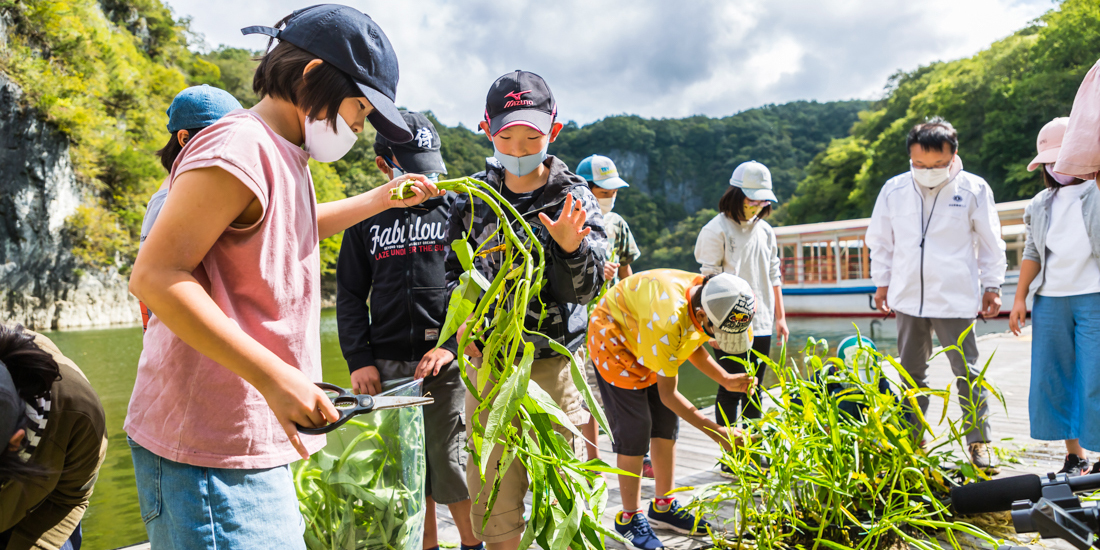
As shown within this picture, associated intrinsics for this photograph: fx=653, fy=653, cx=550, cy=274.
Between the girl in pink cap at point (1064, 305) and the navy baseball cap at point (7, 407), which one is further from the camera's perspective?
the girl in pink cap at point (1064, 305)

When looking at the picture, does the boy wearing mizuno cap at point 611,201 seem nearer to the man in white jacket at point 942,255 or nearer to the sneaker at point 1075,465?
the man in white jacket at point 942,255

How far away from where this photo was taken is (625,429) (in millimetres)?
2633

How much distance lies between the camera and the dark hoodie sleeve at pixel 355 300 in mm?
2461

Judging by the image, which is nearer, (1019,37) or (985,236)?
(985,236)

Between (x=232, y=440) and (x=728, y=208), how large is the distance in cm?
320

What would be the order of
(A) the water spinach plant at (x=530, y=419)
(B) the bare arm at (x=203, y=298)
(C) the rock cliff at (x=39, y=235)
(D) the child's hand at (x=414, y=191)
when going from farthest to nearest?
(C) the rock cliff at (x=39, y=235) → (D) the child's hand at (x=414, y=191) → (A) the water spinach plant at (x=530, y=419) → (B) the bare arm at (x=203, y=298)

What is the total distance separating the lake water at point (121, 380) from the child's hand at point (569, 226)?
402 cm

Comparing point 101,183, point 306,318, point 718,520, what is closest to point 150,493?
point 306,318

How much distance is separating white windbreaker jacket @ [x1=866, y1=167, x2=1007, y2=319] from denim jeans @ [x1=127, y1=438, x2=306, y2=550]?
346 cm

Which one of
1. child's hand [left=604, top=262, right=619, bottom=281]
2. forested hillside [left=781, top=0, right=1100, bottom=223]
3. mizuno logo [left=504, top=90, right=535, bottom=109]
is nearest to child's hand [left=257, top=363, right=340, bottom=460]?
mizuno logo [left=504, top=90, right=535, bottom=109]

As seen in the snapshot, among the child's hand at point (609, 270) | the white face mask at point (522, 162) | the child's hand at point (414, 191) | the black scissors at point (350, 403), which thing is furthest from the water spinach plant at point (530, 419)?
the child's hand at point (609, 270)

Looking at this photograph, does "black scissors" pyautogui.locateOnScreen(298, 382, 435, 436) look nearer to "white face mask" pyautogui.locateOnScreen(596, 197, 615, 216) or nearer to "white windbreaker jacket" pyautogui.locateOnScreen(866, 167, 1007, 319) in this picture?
"white face mask" pyautogui.locateOnScreen(596, 197, 615, 216)

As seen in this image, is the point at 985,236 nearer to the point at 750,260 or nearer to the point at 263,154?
the point at 750,260

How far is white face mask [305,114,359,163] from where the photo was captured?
1.24 metres
